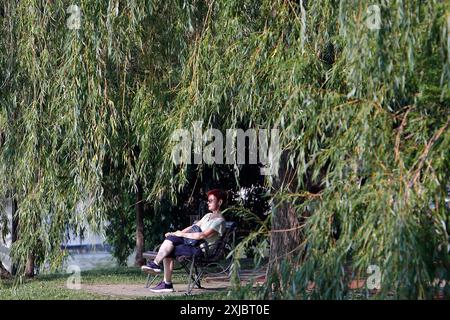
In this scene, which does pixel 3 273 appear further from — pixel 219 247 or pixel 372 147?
pixel 372 147

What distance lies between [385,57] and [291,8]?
7.42ft

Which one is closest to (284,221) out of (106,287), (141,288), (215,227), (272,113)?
(215,227)

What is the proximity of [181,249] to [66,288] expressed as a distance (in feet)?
7.04

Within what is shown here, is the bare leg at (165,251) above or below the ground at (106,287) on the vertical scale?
above

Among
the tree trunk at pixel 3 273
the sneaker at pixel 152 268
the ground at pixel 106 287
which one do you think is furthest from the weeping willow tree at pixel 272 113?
the tree trunk at pixel 3 273

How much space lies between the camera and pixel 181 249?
9.68 m

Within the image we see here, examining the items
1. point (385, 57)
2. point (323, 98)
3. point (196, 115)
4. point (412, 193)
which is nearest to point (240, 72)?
point (196, 115)

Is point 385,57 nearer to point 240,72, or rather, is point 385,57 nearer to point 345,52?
point 345,52

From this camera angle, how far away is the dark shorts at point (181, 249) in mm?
9656

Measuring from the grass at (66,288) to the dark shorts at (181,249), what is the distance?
438 mm

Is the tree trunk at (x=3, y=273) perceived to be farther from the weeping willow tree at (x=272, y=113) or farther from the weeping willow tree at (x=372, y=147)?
the weeping willow tree at (x=372, y=147)

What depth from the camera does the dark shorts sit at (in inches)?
380

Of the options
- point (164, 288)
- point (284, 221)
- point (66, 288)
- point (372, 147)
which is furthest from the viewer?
point (66, 288)

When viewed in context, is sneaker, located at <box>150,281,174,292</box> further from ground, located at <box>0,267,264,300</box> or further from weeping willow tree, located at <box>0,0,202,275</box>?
weeping willow tree, located at <box>0,0,202,275</box>
